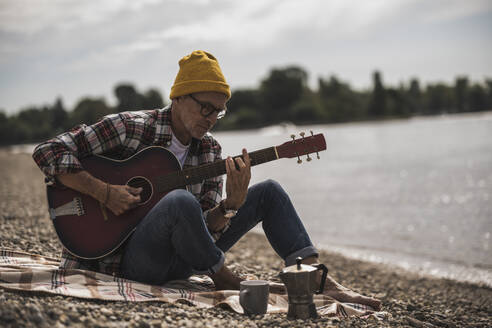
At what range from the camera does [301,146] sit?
367 centimetres

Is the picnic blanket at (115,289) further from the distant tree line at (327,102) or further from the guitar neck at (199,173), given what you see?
the distant tree line at (327,102)

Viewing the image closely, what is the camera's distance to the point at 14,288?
2945 mm

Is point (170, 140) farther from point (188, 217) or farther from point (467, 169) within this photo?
point (467, 169)

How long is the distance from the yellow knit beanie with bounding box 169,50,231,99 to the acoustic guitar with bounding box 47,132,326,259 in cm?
49

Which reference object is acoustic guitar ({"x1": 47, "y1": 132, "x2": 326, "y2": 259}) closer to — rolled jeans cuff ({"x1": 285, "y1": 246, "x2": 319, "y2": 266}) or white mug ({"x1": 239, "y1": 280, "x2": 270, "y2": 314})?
rolled jeans cuff ({"x1": 285, "y1": 246, "x2": 319, "y2": 266})

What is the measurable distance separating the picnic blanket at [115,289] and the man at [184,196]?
111 mm

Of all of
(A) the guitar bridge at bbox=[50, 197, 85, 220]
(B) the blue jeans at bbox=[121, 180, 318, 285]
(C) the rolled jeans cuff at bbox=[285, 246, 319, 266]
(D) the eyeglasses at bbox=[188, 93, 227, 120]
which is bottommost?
(C) the rolled jeans cuff at bbox=[285, 246, 319, 266]

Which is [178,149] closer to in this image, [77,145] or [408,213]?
[77,145]

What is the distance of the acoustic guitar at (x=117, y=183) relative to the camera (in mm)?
3244

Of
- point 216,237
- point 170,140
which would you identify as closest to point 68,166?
point 170,140

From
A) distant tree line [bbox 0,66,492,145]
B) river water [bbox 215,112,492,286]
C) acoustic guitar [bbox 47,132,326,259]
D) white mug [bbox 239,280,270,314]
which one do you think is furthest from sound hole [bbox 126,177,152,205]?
distant tree line [bbox 0,66,492,145]

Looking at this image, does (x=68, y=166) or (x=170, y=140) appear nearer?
(x=68, y=166)

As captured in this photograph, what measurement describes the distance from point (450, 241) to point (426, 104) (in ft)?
454

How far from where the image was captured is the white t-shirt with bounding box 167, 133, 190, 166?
3.56 meters
